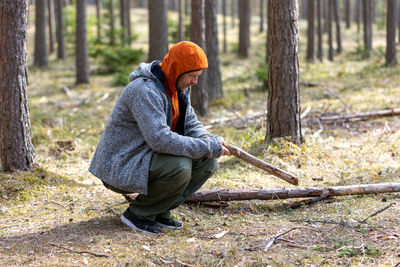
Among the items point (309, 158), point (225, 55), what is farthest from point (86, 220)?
point (225, 55)

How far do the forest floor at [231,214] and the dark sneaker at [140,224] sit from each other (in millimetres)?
103

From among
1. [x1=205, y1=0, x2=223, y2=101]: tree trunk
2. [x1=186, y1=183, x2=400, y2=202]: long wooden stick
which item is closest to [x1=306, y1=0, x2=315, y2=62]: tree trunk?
[x1=205, y1=0, x2=223, y2=101]: tree trunk

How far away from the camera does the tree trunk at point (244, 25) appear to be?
2183cm

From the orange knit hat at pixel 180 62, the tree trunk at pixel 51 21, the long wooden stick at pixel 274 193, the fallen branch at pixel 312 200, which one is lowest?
the fallen branch at pixel 312 200

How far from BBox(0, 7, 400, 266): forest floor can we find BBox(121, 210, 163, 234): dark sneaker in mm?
103

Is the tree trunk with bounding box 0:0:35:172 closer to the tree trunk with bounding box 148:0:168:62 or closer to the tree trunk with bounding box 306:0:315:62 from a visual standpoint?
the tree trunk with bounding box 148:0:168:62

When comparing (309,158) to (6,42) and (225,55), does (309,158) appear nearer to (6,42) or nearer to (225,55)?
(6,42)

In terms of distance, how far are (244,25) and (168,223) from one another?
1930 centimetres

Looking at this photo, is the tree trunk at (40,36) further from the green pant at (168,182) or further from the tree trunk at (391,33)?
the green pant at (168,182)

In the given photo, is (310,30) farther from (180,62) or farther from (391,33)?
(180,62)

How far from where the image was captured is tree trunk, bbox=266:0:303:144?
6.87 metres

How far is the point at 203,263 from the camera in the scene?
362 centimetres

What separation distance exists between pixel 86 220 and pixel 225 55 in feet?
69.0

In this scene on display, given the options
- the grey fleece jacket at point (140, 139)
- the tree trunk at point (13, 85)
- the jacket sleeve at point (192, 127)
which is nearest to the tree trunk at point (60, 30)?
the tree trunk at point (13, 85)
